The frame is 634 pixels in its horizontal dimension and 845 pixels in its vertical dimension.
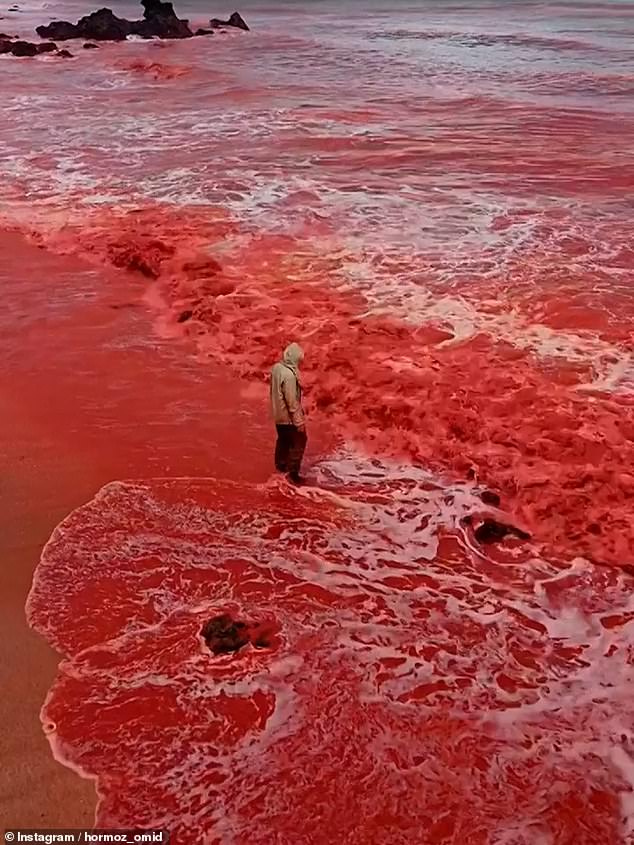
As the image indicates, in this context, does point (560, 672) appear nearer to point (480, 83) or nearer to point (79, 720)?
point (79, 720)

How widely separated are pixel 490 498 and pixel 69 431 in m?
4.05

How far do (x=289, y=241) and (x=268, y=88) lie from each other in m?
14.3

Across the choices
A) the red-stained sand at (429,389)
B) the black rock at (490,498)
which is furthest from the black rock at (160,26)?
the black rock at (490,498)

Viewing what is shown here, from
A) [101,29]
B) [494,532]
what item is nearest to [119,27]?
[101,29]

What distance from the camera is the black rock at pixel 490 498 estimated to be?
278 inches

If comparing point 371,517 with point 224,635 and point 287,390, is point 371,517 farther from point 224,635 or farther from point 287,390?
point 224,635

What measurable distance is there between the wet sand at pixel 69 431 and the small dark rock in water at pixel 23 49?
80.5 feet

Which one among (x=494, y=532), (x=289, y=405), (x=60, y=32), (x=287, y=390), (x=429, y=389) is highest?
(x=60, y=32)

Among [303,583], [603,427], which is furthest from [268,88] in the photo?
[303,583]

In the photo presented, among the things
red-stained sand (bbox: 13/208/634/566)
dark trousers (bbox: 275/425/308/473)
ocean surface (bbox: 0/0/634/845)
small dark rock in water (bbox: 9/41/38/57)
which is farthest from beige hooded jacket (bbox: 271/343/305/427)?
small dark rock in water (bbox: 9/41/38/57)

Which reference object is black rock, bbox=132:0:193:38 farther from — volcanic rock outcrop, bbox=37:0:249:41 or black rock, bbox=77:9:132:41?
black rock, bbox=77:9:132:41

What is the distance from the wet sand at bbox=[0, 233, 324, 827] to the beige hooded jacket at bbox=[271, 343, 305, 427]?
2.29 feet

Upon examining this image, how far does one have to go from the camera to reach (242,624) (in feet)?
18.4

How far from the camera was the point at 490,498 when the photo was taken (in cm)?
711
